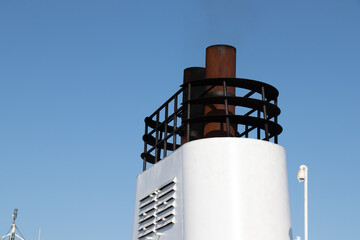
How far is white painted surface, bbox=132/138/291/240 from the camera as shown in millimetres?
18641

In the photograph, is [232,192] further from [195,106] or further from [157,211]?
[195,106]

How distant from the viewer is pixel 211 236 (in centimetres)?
1869

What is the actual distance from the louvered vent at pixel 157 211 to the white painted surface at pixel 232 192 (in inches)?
17.6

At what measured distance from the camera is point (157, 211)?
22000 mm

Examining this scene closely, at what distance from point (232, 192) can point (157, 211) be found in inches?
167

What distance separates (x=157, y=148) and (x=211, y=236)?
638 centimetres

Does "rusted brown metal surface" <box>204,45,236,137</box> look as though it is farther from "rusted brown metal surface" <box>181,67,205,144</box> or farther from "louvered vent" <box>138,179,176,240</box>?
Answer: "louvered vent" <box>138,179,176,240</box>

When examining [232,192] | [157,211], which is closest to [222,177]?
[232,192]

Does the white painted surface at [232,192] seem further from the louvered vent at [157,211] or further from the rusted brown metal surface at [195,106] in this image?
the rusted brown metal surface at [195,106]

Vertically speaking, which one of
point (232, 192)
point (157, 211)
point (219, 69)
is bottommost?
point (232, 192)

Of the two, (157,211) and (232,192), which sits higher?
(157,211)

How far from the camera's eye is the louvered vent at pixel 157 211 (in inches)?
820

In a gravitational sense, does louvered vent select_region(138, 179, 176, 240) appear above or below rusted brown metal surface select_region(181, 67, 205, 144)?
below

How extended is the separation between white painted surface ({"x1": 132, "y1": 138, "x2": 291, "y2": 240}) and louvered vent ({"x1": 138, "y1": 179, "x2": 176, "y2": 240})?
1.47 ft
